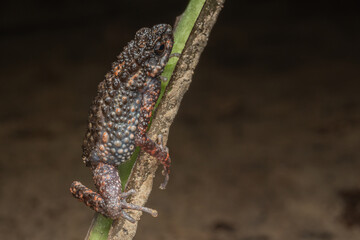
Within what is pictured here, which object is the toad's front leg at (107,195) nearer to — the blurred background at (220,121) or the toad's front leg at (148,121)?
the toad's front leg at (148,121)


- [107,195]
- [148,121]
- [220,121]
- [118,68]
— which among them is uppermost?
[220,121]

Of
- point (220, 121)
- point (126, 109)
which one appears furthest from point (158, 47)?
point (220, 121)

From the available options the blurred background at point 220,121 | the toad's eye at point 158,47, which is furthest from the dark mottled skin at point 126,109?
the blurred background at point 220,121

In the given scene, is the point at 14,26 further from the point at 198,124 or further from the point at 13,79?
the point at 198,124

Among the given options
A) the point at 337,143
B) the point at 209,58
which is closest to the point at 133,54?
the point at 337,143

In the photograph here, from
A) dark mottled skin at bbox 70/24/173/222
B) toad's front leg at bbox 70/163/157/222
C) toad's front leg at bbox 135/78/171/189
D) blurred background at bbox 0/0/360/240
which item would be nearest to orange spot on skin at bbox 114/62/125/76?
dark mottled skin at bbox 70/24/173/222

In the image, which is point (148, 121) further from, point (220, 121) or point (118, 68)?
point (220, 121)

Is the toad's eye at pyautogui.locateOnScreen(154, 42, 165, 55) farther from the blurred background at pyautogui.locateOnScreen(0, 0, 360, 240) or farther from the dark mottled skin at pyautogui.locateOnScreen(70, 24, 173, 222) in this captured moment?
the blurred background at pyautogui.locateOnScreen(0, 0, 360, 240)

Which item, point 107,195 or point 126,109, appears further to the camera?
point 126,109
